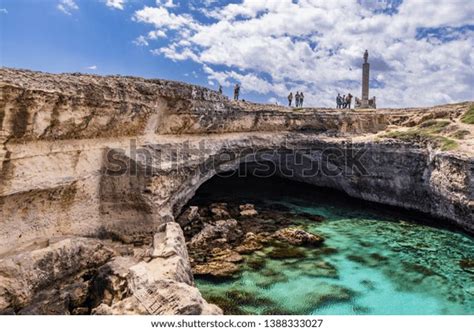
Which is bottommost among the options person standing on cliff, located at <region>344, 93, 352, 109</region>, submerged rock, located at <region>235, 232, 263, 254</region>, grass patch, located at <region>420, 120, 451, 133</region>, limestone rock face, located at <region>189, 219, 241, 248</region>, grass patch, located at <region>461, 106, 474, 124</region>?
submerged rock, located at <region>235, 232, 263, 254</region>

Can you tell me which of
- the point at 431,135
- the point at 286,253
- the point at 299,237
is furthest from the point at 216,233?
the point at 431,135

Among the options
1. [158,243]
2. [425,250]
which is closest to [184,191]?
[158,243]

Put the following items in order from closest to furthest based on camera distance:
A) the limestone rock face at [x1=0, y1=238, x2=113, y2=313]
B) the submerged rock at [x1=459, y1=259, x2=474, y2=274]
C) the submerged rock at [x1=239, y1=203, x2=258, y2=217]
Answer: the limestone rock face at [x1=0, y1=238, x2=113, y2=313], the submerged rock at [x1=459, y1=259, x2=474, y2=274], the submerged rock at [x1=239, y1=203, x2=258, y2=217]

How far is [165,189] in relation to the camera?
1525 cm

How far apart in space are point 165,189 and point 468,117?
18.8m

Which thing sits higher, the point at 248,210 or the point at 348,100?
the point at 348,100

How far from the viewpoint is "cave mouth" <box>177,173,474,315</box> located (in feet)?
39.2

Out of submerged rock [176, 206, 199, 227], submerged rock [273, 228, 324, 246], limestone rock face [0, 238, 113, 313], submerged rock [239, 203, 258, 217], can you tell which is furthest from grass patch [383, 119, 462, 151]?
limestone rock face [0, 238, 113, 313]

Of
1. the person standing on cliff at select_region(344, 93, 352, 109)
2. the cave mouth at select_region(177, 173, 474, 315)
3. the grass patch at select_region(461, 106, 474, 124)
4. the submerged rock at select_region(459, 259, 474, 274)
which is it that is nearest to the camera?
the cave mouth at select_region(177, 173, 474, 315)

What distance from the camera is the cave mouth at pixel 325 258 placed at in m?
11.9

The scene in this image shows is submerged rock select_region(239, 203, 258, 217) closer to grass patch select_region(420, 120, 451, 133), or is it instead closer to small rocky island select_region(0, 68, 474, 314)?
small rocky island select_region(0, 68, 474, 314)

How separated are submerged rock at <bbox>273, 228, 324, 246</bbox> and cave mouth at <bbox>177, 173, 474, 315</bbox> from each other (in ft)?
0.18

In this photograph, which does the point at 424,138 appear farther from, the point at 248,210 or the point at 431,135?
the point at 248,210

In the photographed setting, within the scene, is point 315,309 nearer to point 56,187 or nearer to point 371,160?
point 56,187
